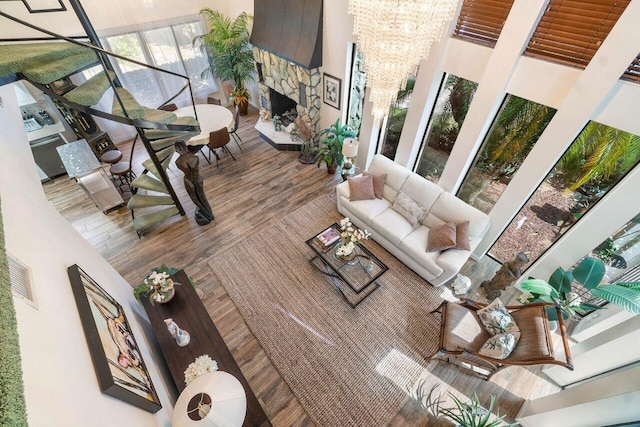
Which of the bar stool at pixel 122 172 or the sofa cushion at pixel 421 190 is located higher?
the sofa cushion at pixel 421 190

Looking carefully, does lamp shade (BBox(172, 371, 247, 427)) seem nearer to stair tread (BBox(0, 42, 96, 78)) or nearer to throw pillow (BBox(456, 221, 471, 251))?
throw pillow (BBox(456, 221, 471, 251))

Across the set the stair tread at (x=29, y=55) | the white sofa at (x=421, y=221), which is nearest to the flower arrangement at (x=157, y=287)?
the stair tread at (x=29, y=55)

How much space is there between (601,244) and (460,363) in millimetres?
2105

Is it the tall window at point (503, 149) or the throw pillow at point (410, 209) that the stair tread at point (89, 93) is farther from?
the tall window at point (503, 149)

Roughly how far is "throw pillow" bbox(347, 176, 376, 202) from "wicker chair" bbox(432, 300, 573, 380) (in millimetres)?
2024

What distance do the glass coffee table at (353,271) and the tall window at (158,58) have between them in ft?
19.5

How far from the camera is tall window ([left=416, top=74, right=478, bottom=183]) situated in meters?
3.64

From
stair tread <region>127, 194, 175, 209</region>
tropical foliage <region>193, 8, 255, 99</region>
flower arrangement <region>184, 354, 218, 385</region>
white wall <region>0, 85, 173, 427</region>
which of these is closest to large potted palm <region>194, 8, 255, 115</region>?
tropical foliage <region>193, 8, 255, 99</region>

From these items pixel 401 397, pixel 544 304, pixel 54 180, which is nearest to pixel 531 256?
pixel 544 304

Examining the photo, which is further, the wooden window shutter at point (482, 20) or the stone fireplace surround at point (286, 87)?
the stone fireplace surround at point (286, 87)

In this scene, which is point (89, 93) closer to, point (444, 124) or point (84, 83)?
point (84, 83)

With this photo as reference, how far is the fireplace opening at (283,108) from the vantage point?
22.8 ft

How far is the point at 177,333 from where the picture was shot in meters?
2.58

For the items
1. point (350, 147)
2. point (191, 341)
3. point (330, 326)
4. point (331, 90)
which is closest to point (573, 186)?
point (350, 147)
